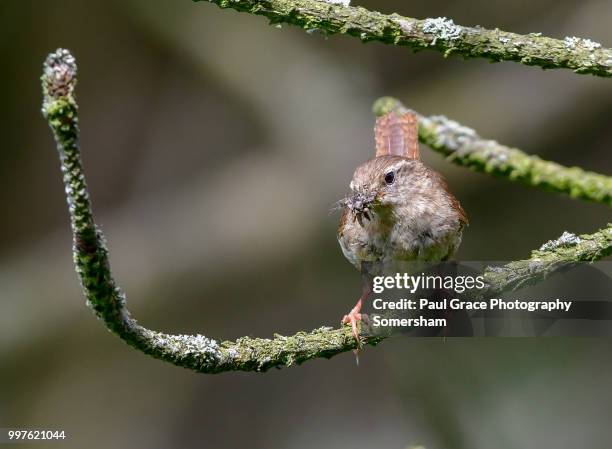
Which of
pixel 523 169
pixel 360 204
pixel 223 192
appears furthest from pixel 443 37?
pixel 223 192

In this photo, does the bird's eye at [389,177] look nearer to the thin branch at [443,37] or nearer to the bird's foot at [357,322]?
the bird's foot at [357,322]

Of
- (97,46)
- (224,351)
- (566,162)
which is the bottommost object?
(224,351)

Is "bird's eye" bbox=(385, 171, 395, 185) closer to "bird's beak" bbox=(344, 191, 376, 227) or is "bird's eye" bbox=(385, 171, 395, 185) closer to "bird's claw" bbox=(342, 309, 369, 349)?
"bird's beak" bbox=(344, 191, 376, 227)

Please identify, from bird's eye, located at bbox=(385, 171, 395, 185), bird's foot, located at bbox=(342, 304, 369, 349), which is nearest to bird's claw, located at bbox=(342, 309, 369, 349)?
bird's foot, located at bbox=(342, 304, 369, 349)

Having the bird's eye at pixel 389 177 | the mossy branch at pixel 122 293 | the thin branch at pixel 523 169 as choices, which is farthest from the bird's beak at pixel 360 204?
the thin branch at pixel 523 169

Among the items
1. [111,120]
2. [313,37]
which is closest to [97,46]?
[111,120]

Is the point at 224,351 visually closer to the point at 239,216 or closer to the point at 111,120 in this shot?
the point at 239,216
